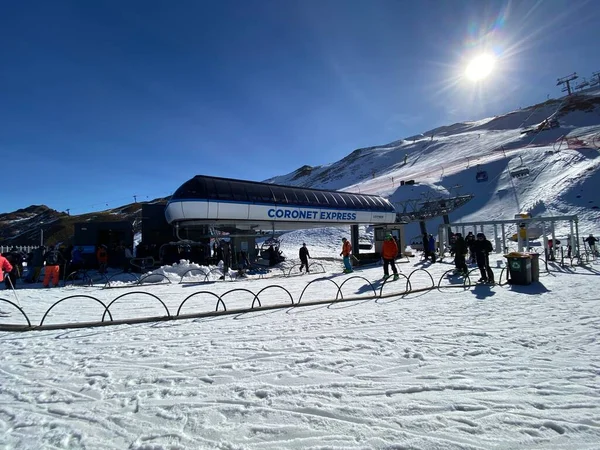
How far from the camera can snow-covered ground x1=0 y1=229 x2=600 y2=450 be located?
9.77ft

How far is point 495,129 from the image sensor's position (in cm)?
9669

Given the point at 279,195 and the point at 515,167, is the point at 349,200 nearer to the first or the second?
the point at 279,195

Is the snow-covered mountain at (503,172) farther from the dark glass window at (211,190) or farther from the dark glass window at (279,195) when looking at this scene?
the dark glass window at (211,190)

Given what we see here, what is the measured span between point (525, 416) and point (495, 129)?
4554 inches

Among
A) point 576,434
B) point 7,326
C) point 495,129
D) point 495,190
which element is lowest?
point 576,434

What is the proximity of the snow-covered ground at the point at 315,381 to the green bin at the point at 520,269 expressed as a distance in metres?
2.95

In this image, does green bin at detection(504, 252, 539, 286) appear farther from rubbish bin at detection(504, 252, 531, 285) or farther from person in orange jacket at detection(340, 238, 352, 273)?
person in orange jacket at detection(340, 238, 352, 273)

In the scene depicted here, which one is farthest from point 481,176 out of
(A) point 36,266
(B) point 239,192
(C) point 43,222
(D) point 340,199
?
(C) point 43,222

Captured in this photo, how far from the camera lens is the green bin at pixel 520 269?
1035cm

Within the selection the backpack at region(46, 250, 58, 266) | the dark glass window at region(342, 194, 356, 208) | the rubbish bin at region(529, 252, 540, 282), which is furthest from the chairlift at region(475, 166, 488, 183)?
the backpack at region(46, 250, 58, 266)

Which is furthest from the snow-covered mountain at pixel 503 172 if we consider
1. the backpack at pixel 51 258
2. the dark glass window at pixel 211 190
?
the backpack at pixel 51 258

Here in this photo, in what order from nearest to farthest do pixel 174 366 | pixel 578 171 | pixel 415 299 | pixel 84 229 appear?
Answer: pixel 174 366, pixel 415 299, pixel 84 229, pixel 578 171

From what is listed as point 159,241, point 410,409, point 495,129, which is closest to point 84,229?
point 159,241

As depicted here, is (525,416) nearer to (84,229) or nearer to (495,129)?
(84,229)
